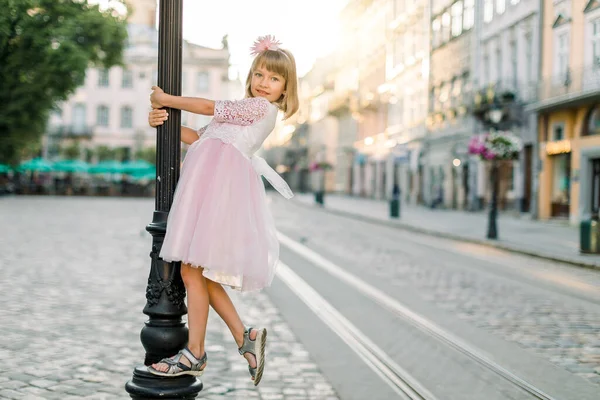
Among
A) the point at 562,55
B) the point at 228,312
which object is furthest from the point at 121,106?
the point at 228,312

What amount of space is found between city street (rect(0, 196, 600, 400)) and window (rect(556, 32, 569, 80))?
50.6ft

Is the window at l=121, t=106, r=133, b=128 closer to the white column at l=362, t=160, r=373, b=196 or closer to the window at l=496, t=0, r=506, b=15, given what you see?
the white column at l=362, t=160, r=373, b=196

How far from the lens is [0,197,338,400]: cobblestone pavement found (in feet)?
16.9

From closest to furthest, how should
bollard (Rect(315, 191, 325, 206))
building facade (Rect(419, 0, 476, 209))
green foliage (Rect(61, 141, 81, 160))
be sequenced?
1. building facade (Rect(419, 0, 476, 209))
2. bollard (Rect(315, 191, 325, 206))
3. green foliage (Rect(61, 141, 81, 160))

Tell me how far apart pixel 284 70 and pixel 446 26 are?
40.8 m

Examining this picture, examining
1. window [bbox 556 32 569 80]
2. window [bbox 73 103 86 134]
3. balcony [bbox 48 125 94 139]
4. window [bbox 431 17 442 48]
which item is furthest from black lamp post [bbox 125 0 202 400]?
window [bbox 73 103 86 134]

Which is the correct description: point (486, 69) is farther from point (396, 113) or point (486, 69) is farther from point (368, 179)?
point (368, 179)

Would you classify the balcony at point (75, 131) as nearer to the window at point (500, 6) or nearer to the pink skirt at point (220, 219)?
the window at point (500, 6)

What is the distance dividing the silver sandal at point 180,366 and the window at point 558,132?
27883mm

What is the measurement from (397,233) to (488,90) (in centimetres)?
1195

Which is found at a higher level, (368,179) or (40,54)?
(40,54)

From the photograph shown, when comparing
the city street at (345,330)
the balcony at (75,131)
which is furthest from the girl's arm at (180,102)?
the balcony at (75,131)

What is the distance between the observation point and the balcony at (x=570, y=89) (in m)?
26.1

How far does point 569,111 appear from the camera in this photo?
29125mm
